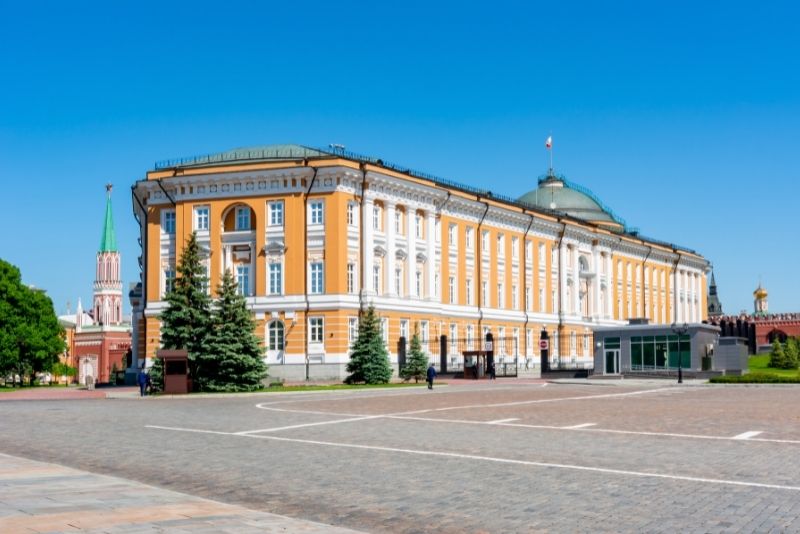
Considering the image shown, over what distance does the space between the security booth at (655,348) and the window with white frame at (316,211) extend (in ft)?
66.7

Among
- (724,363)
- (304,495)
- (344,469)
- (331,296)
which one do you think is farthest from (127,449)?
(724,363)

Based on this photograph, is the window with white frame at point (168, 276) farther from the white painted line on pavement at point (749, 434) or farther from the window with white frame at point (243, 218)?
the white painted line on pavement at point (749, 434)

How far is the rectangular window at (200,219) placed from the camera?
61750mm

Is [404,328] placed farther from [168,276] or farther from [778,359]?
[778,359]

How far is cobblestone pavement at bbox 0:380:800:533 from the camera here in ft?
37.0

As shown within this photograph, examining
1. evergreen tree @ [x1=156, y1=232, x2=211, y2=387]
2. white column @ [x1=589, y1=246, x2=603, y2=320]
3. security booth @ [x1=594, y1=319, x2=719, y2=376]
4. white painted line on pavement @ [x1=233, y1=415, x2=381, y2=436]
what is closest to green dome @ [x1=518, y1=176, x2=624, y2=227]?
white column @ [x1=589, y1=246, x2=603, y2=320]

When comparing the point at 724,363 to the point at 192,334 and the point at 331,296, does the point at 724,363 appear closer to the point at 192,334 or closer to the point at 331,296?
the point at 331,296

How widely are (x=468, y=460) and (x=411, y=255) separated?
156 feet

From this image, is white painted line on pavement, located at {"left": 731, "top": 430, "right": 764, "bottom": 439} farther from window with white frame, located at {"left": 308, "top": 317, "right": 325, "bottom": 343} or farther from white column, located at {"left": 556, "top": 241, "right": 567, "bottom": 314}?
white column, located at {"left": 556, "top": 241, "right": 567, "bottom": 314}

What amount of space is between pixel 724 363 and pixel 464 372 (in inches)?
637

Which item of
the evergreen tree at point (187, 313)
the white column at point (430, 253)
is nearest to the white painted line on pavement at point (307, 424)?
the evergreen tree at point (187, 313)

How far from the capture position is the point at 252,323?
4862cm

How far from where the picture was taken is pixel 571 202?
95.1 m

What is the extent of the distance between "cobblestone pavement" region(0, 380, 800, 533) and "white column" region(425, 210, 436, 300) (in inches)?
1355
